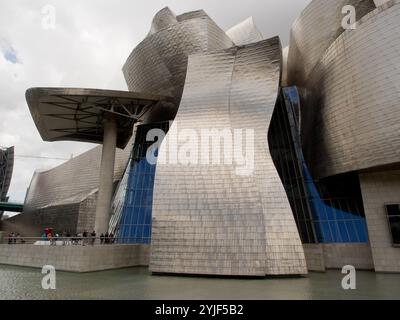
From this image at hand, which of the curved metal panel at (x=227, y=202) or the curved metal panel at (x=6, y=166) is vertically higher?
the curved metal panel at (x=6, y=166)

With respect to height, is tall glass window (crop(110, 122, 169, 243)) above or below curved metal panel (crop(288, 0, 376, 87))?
below

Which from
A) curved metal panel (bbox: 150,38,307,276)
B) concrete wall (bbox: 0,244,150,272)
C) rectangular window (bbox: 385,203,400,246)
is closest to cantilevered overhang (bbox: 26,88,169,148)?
curved metal panel (bbox: 150,38,307,276)

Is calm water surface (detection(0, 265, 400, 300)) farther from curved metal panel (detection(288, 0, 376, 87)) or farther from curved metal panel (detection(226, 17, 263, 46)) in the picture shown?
curved metal panel (detection(226, 17, 263, 46))

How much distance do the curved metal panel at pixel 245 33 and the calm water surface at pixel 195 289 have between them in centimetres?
2453

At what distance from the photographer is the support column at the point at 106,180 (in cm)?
1983

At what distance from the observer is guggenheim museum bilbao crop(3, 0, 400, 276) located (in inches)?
543

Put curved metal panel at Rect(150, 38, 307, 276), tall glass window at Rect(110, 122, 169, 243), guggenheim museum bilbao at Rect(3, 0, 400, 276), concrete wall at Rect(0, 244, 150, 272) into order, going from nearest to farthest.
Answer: curved metal panel at Rect(150, 38, 307, 276) → guggenheim museum bilbao at Rect(3, 0, 400, 276) → concrete wall at Rect(0, 244, 150, 272) → tall glass window at Rect(110, 122, 169, 243)

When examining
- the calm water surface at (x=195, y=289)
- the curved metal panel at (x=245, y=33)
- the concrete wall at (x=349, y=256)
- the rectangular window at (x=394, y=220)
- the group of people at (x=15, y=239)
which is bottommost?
the calm water surface at (x=195, y=289)

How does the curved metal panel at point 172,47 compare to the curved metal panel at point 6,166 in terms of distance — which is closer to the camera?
the curved metal panel at point 172,47

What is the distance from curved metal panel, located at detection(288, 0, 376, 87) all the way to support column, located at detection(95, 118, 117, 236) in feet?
49.9

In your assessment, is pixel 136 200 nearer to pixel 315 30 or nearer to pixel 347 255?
pixel 347 255

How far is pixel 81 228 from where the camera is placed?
24828 mm

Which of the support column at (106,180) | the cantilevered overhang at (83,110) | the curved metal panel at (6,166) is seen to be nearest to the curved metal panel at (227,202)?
the cantilevered overhang at (83,110)

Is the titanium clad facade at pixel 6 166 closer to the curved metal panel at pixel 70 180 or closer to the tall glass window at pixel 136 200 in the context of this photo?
the curved metal panel at pixel 70 180
